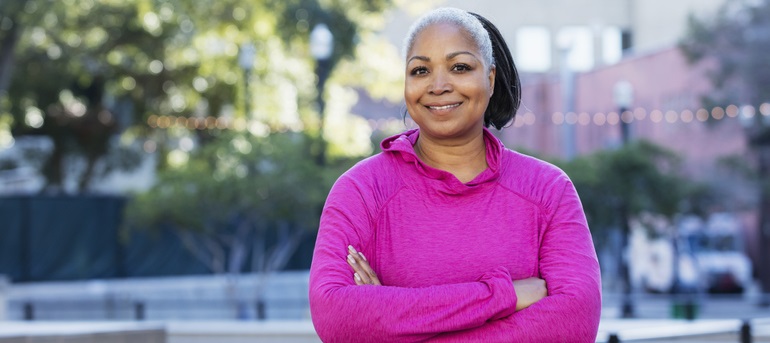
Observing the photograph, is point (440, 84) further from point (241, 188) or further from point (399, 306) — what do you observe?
point (241, 188)

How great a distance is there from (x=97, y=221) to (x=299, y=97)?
10.1 metres

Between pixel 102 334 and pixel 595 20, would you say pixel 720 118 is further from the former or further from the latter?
pixel 102 334

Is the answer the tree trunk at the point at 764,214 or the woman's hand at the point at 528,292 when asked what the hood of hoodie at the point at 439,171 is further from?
the tree trunk at the point at 764,214

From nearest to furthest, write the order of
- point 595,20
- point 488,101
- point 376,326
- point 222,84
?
point 376,326 < point 488,101 < point 222,84 < point 595,20

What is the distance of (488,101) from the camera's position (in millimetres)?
2939

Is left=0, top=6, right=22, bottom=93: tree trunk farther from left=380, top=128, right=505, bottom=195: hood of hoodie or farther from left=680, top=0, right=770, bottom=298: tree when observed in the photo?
left=380, top=128, right=505, bottom=195: hood of hoodie

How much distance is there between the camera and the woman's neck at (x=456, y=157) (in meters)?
2.90

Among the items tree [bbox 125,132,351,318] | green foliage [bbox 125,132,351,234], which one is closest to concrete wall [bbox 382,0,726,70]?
tree [bbox 125,132,351,318]

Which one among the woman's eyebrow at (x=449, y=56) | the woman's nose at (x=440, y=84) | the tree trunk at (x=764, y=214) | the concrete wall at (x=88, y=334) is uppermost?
the woman's eyebrow at (x=449, y=56)

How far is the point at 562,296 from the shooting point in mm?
2768

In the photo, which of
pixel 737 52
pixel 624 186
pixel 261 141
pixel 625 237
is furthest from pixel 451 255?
pixel 737 52

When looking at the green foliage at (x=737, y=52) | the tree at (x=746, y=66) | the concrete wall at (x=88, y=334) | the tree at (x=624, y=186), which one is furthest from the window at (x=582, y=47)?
the concrete wall at (x=88, y=334)

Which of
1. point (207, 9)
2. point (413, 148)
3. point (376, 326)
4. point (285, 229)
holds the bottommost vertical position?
point (285, 229)

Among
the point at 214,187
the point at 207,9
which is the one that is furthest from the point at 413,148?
the point at 207,9
